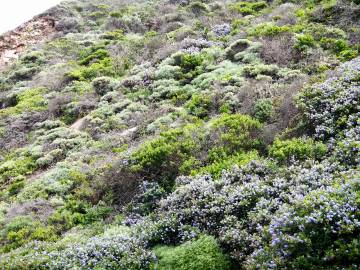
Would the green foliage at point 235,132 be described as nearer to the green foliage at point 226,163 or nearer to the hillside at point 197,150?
the hillside at point 197,150

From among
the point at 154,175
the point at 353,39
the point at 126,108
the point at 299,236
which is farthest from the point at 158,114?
the point at 299,236

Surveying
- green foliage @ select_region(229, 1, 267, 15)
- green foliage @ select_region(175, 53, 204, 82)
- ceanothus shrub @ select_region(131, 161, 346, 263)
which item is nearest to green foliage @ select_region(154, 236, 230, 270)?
ceanothus shrub @ select_region(131, 161, 346, 263)

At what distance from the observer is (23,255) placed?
877cm

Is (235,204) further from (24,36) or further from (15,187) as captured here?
(24,36)

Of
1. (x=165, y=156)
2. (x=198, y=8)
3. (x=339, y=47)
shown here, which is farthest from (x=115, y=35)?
(x=165, y=156)

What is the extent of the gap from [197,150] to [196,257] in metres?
3.96

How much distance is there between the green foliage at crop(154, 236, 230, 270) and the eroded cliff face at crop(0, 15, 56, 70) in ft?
75.4

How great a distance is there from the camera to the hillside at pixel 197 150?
7.11 metres

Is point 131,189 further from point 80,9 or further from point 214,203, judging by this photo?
point 80,9

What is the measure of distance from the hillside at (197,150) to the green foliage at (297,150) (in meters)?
0.03

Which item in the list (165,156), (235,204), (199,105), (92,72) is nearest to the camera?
(235,204)

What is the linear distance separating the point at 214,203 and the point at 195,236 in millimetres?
800

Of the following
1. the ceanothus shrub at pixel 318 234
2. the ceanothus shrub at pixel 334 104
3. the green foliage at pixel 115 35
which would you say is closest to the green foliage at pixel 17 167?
the ceanothus shrub at pixel 334 104

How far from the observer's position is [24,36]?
29.3 metres
